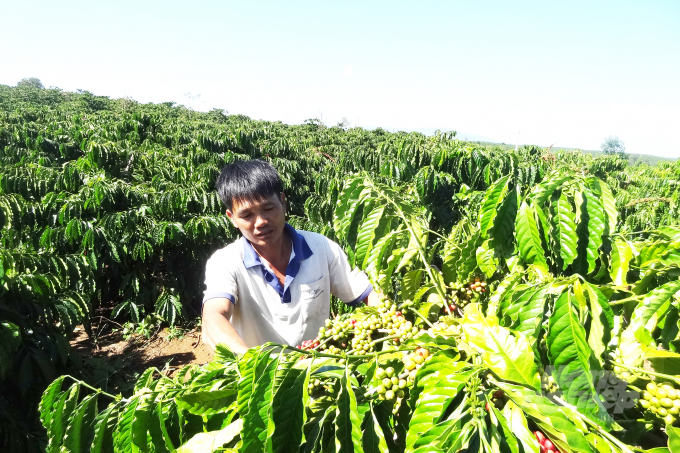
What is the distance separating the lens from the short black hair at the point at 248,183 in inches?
78.0

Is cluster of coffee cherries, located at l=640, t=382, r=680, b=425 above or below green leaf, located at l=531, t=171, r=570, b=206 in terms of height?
below

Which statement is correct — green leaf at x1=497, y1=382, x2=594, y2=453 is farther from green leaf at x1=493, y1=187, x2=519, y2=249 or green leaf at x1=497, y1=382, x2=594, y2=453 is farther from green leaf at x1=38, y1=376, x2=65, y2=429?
green leaf at x1=38, y1=376, x2=65, y2=429

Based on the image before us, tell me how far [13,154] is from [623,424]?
460 inches

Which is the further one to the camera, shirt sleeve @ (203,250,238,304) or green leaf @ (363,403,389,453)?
shirt sleeve @ (203,250,238,304)

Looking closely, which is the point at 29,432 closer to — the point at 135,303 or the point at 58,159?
the point at 135,303

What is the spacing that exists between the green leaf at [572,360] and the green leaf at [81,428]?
3.40 ft

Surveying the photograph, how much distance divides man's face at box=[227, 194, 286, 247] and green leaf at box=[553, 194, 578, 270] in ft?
4.51

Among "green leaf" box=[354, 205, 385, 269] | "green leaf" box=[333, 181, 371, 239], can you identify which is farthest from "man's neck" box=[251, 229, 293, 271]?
"green leaf" box=[354, 205, 385, 269]

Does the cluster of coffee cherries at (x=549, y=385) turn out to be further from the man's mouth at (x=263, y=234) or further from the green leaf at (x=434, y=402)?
the man's mouth at (x=263, y=234)

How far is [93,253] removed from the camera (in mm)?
4473

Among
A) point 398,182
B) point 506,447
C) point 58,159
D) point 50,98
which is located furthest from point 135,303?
point 50,98

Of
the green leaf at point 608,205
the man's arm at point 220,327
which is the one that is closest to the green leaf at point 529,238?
the green leaf at point 608,205

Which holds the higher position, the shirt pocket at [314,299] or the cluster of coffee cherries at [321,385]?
the cluster of coffee cherries at [321,385]

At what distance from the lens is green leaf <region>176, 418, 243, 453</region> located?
2.59 feet
